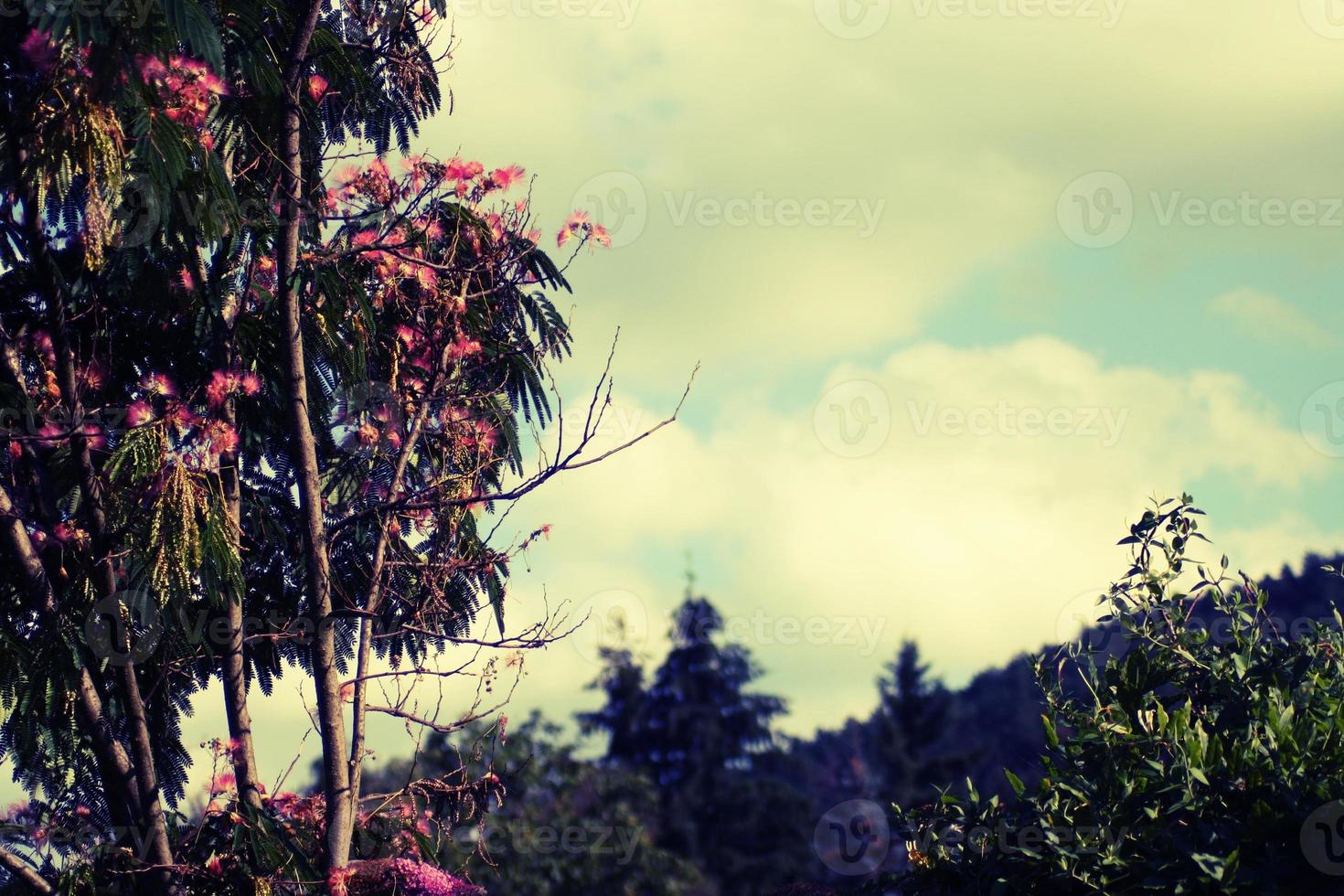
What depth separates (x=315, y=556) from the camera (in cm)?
942

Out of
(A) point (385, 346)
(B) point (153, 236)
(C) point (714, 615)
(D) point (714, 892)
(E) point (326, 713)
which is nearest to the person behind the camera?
(E) point (326, 713)

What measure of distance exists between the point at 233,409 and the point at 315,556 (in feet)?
6.16

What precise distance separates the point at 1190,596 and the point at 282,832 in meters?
6.82

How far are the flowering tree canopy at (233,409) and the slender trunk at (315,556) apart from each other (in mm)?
22

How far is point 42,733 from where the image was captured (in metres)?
10.2

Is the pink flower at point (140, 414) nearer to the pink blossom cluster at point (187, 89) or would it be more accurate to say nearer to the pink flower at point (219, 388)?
the pink flower at point (219, 388)

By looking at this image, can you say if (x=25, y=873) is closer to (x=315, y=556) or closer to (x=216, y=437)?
(x=315, y=556)

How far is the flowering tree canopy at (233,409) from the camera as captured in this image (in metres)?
9.17

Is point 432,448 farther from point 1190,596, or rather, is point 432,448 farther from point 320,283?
point 1190,596

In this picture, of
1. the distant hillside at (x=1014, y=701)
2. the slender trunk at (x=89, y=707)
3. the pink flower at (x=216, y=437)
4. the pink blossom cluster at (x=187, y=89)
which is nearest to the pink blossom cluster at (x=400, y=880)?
the slender trunk at (x=89, y=707)

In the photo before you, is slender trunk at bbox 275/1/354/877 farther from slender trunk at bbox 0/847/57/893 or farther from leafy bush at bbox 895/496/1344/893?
leafy bush at bbox 895/496/1344/893

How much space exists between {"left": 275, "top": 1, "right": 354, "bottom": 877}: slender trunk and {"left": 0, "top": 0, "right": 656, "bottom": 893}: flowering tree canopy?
2 centimetres

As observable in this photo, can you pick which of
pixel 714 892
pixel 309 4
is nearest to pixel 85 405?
pixel 309 4

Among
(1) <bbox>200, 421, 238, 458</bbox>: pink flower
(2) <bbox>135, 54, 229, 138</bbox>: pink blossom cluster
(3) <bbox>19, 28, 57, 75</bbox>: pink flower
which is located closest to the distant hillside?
(1) <bbox>200, 421, 238, 458</bbox>: pink flower
